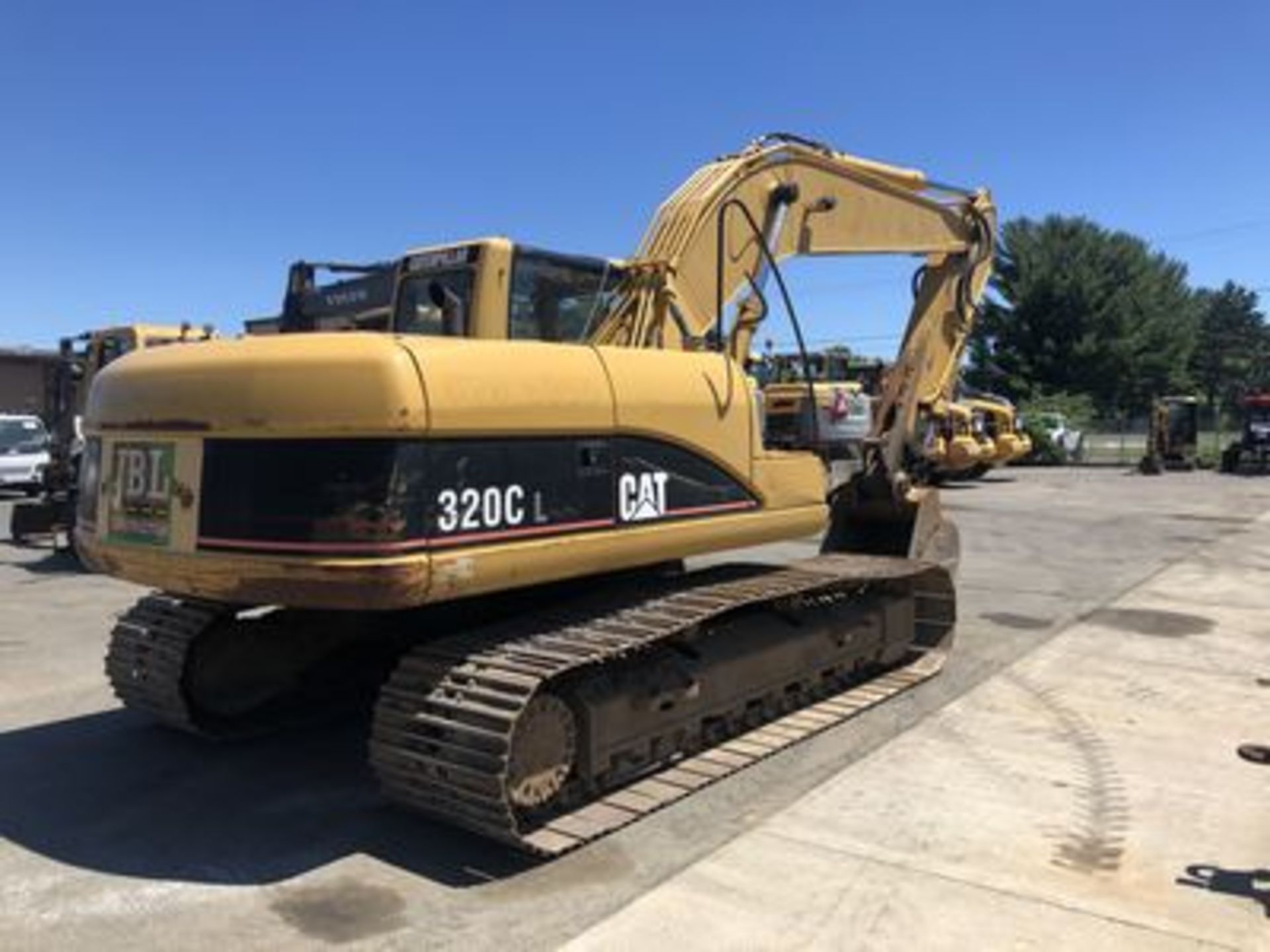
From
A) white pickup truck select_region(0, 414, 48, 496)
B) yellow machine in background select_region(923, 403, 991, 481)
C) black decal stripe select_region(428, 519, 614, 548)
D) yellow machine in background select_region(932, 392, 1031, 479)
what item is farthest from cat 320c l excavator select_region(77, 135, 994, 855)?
white pickup truck select_region(0, 414, 48, 496)

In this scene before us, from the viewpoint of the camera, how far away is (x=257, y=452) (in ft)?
16.5

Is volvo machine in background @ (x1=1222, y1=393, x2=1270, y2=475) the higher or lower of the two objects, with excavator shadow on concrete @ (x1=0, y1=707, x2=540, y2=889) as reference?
higher

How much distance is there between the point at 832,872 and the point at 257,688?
3433 mm

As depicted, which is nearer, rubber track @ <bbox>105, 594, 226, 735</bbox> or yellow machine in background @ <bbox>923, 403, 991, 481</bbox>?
rubber track @ <bbox>105, 594, 226, 735</bbox>

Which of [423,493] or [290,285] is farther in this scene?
[290,285]

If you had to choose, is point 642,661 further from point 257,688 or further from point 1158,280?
point 1158,280

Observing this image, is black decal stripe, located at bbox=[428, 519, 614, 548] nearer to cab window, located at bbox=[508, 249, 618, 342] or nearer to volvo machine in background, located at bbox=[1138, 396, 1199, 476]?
cab window, located at bbox=[508, 249, 618, 342]

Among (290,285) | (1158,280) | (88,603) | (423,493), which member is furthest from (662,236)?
(1158,280)

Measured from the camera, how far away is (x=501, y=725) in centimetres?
488

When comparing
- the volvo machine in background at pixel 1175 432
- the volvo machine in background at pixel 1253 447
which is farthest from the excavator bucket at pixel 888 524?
the volvo machine in background at pixel 1175 432

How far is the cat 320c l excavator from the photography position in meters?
4.93

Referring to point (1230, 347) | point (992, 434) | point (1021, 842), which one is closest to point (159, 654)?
point (1021, 842)

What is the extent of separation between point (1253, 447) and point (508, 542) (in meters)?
36.1

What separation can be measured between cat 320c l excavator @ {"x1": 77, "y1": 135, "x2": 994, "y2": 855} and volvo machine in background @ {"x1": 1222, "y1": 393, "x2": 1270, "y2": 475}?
32.0 m
